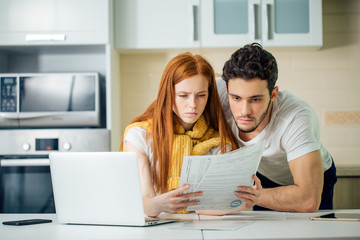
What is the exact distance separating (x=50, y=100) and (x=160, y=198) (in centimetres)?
140

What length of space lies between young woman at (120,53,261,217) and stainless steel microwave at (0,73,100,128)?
2.49 ft

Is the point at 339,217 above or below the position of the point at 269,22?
below

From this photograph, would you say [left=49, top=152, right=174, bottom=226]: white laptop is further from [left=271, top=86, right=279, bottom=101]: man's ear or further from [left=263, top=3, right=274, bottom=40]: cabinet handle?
[left=263, top=3, right=274, bottom=40]: cabinet handle

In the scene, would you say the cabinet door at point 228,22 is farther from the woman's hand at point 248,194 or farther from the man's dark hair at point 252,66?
the woman's hand at point 248,194

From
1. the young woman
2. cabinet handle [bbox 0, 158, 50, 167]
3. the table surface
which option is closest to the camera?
the table surface

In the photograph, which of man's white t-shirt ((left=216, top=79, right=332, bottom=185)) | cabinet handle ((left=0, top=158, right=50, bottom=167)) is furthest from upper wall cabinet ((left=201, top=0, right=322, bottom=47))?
cabinet handle ((left=0, top=158, right=50, bottom=167))

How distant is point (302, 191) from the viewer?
161 centimetres

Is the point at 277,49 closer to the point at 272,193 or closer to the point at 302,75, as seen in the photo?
the point at 302,75

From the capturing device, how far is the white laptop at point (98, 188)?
1.22 meters

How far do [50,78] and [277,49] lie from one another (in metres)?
1.41

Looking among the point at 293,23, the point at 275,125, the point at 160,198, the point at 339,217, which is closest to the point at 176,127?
the point at 275,125

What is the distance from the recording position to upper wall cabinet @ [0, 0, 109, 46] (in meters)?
2.60

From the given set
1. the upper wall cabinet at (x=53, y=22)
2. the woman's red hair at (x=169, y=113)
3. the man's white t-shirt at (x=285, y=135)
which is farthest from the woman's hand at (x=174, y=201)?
the upper wall cabinet at (x=53, y=22)

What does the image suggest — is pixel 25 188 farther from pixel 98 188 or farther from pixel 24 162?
pixel 98 188
